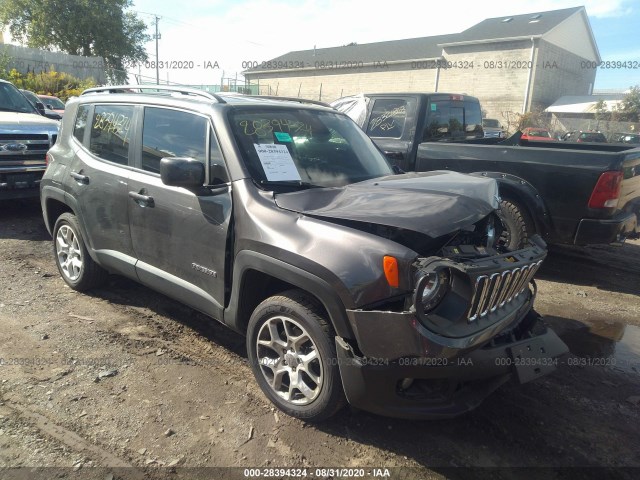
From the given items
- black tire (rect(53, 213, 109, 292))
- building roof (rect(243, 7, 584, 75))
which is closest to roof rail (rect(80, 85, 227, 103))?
black tire (rect(53, 213, 109, 292))

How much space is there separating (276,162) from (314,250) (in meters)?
0.94

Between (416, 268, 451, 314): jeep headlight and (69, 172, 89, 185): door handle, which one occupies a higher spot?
(69, 172, 89, 185): door handle

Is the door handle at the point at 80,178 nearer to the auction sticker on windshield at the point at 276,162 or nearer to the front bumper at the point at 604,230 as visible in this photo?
the auction sticker on windshield at the point at 276,162

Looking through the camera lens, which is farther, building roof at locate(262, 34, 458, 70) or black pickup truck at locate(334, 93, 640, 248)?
building roof at locate(262, 34, 458, 70)

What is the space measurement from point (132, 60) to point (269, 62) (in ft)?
40.5

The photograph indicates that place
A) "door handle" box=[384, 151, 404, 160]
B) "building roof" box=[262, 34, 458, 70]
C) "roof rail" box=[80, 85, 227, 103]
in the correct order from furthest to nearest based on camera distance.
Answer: "building roof" box=[262, 34, 458, 70]
"door handle" box=[384, 151, 404, 160]
"roof rail" box=[80, 85, 227, 103]

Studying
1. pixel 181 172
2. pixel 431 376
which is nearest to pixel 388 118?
pixel 181 172

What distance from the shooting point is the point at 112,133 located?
4.15 meters

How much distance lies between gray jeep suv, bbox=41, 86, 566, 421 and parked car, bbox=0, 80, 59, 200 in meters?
3.50

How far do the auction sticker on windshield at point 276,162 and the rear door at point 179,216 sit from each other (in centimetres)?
28

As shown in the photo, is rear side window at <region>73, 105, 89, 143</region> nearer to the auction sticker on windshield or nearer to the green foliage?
the auction sticker on windshield

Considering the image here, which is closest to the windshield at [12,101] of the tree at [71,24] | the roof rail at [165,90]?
the roof rail at [165,90]

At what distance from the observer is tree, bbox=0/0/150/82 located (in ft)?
126

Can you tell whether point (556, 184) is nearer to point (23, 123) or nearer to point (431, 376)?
point (431, 376)
